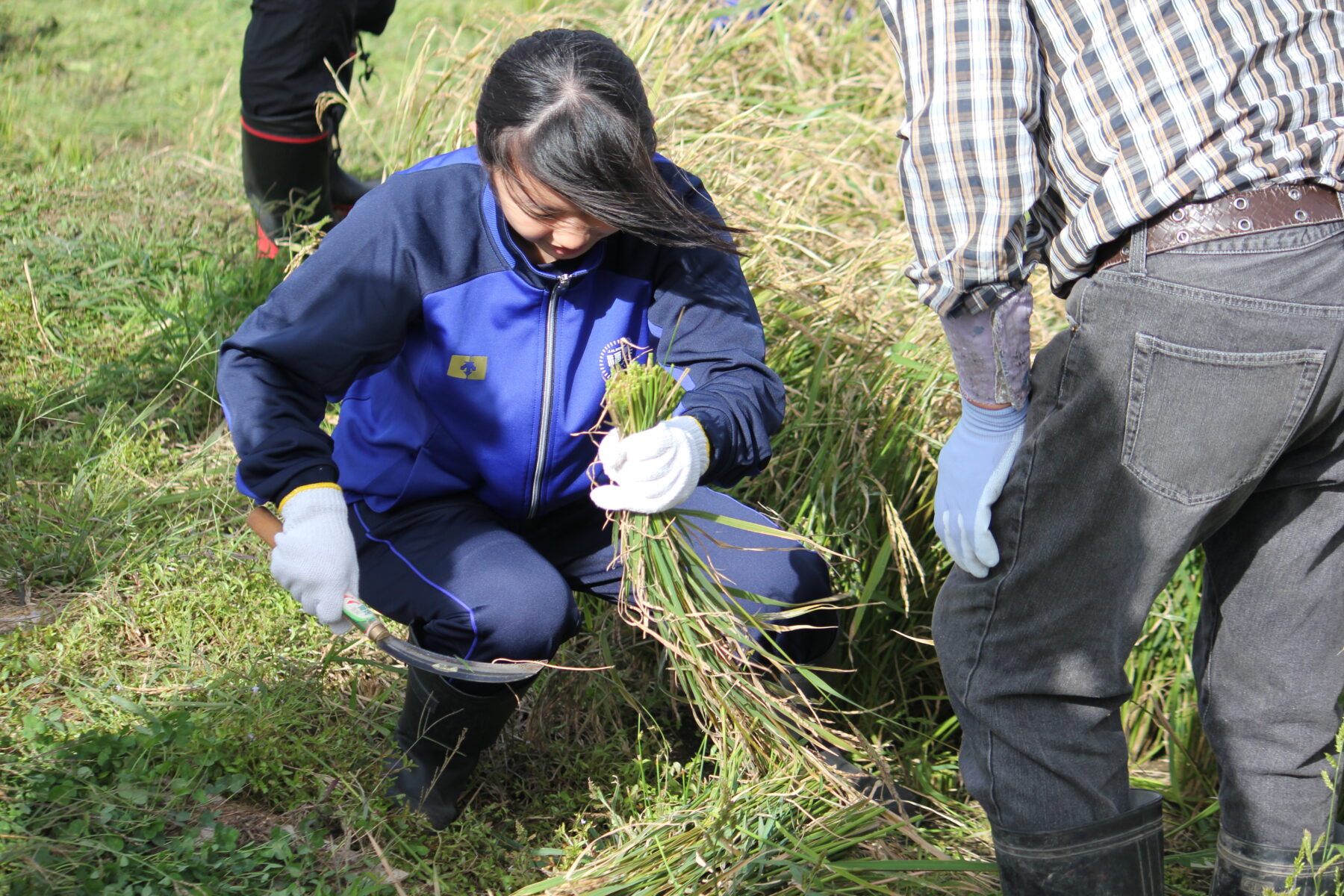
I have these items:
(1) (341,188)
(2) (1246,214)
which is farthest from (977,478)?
(1) (341,188)

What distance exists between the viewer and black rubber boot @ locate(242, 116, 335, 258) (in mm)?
3086

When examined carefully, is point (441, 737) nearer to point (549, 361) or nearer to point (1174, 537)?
point (549, 361)

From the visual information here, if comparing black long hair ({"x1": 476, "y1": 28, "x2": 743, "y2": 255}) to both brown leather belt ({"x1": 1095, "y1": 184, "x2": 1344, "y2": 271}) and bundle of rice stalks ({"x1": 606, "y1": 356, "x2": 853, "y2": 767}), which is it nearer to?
bundle of rice stalks ({"x1": 606, "y1": 356, "x2": 853, "y2": 767})

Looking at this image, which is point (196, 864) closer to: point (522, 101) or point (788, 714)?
point (788, 714)

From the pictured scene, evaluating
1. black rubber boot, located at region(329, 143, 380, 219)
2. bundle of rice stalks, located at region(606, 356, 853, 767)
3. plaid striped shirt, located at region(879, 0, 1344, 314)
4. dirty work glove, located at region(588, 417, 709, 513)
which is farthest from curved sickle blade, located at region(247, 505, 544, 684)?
black rubber boot, located at region(329, 143, 380, 219)

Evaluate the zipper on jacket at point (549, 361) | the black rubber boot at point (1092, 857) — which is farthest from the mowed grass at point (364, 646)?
the zipper on jacket at point (549, 361)

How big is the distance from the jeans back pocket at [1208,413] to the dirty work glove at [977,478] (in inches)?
6.6

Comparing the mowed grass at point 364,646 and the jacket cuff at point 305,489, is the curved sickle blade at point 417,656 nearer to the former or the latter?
the jacket cuff at point 305,489

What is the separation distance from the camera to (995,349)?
4.88 feet

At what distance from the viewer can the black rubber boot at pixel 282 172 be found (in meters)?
3.09

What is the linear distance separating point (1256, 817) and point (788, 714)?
0.74 metres

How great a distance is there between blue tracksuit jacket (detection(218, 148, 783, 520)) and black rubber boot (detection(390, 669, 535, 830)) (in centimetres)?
33

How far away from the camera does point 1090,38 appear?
138 centimetres

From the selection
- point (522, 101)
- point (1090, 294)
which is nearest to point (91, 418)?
point (522, 101)
